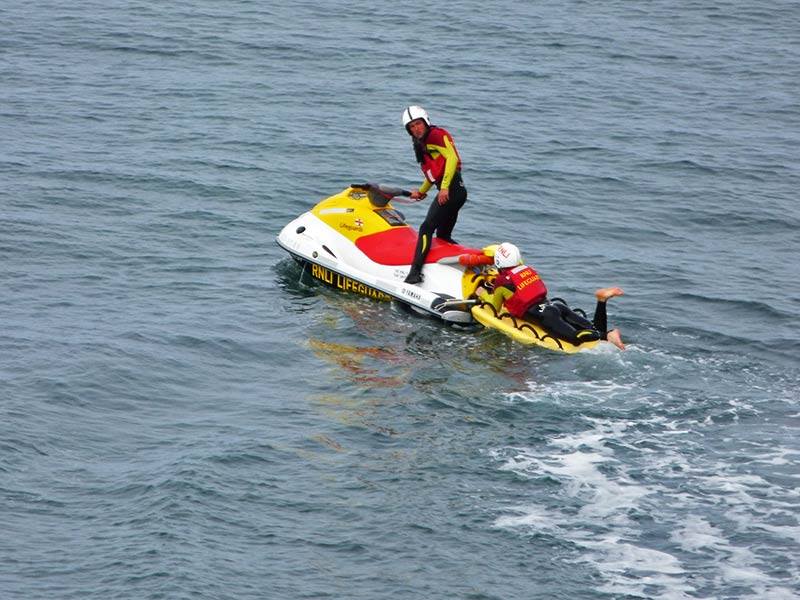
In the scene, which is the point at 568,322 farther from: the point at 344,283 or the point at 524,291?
the point at 344,283

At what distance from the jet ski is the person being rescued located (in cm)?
67

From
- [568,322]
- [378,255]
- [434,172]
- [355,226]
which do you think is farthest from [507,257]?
[355,226]

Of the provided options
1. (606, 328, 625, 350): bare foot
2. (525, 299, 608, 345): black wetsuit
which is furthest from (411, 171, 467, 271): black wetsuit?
(606, 328, 625, 350): bare foot

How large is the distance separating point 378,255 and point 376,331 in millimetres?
1621

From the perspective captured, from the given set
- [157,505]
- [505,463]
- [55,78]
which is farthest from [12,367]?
[55,78]

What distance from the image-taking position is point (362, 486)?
40.4ft

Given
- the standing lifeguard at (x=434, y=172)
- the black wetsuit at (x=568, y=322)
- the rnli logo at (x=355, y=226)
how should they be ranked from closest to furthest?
1. the black wetsuit at (x=568, y=322)
2. the standing lifeguard at (x=434, y=172)
3. the rnli logo at (x=355, y=226)

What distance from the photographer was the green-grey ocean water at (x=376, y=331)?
11.3m

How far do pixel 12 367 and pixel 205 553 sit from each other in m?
5.03

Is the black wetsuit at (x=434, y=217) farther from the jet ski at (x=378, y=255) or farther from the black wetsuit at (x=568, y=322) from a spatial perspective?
the black wetsuit at (x=568, y=322)

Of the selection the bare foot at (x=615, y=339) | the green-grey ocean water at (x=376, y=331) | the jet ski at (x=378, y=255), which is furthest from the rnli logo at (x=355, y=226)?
the bare foot at (x=615, y=339)

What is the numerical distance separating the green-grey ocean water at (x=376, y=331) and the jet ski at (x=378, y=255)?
0.35 m

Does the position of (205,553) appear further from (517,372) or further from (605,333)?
(605,333)

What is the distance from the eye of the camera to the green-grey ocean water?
1127 cm
